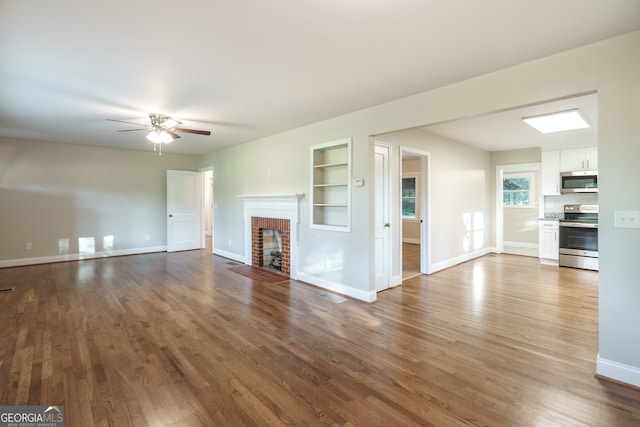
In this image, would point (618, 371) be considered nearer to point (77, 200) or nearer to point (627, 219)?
point (627, 219)

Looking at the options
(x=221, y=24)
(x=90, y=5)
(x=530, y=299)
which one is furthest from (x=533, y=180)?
(x=90, y=5)

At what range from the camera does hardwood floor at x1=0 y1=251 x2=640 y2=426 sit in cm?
186

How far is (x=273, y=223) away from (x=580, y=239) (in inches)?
228

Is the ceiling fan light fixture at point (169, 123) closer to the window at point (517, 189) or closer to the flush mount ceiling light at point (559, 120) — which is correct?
the flush mount ceiling light at point (559, 120)

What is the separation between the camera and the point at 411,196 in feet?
30.6

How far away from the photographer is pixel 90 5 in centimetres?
182

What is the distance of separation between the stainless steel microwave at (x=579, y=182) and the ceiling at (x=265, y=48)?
187 inches

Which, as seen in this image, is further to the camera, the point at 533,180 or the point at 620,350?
the point at 533,180

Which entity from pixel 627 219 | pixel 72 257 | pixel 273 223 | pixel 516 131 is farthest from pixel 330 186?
pixel 72 257

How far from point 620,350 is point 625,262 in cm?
65

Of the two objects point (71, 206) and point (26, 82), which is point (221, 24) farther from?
point (71, 206)

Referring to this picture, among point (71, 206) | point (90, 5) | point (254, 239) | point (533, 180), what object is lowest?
point (254, 239)

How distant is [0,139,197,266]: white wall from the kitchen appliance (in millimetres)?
8814

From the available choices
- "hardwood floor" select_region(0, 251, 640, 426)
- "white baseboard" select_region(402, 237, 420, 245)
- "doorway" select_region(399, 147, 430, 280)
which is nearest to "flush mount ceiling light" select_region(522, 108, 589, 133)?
"doorway" select_region(399, 147, 430, 280)
